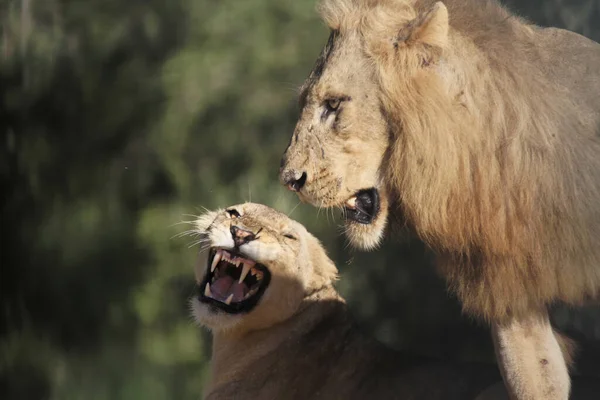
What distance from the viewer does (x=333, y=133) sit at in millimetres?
2932

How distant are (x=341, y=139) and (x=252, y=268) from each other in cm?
97

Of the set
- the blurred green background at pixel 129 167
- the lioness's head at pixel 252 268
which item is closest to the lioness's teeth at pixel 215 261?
the lioness's head at pixel 252 268

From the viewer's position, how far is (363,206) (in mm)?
3059

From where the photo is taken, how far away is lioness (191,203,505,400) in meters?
3.67

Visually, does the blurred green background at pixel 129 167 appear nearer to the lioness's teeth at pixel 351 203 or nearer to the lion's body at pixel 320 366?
the lion's body at pixel 320 366

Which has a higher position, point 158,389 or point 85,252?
point 85,252

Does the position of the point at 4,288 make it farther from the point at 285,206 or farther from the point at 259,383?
the point at 259,383

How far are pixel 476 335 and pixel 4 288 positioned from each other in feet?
9.92

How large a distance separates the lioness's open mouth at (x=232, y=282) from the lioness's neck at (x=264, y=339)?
22 centimetres

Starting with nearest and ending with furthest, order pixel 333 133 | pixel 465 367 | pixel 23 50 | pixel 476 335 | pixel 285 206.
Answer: pixel 333 133 < pixel 465 367 < pixel 476 335 < pixel 285 206 < pixel 23 50

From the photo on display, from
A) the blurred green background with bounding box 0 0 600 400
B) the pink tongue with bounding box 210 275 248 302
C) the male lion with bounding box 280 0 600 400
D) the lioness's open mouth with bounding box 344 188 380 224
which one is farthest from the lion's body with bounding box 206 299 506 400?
the blurred green background with bounding box 0 0 600 400

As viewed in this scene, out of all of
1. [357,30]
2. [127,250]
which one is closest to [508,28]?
[357,30]

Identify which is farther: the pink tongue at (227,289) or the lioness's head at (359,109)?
the pink tongue at (227,289)

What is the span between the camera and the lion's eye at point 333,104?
2.95 m
